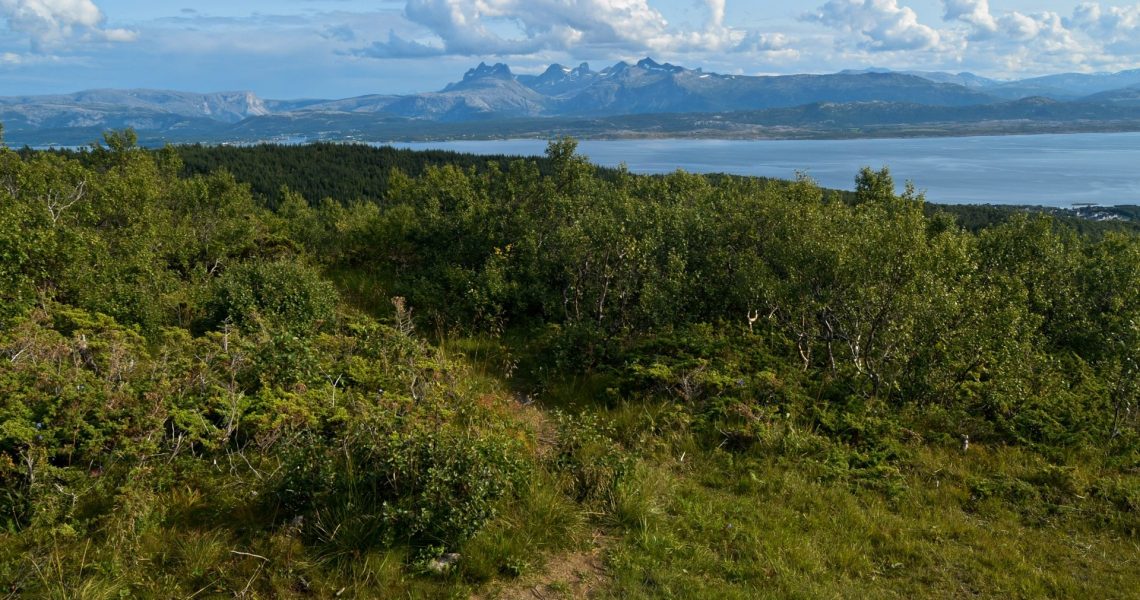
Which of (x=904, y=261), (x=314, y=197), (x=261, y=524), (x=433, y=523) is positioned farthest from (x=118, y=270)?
(x=314, y=197)

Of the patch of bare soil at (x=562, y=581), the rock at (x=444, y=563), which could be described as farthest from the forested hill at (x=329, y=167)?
the rock at (x=444, y=563)

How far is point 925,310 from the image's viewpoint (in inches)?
452

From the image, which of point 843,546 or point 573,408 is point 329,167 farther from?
point 843,546

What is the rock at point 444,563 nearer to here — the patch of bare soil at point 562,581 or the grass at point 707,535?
the grass at point 707,535

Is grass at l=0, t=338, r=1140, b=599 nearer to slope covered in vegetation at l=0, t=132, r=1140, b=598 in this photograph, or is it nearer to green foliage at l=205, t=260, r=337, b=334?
slope covered in vegetation at l=0, t=132, r=1140, b=598

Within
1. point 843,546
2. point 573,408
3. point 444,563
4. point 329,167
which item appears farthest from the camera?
A: point 329,167

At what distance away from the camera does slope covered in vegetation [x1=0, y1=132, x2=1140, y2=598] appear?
6371 mm

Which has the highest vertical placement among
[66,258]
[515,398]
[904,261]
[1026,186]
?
[1026,186]

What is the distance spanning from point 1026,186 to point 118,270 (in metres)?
226

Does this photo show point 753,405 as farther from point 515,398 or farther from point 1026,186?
point 1026,186

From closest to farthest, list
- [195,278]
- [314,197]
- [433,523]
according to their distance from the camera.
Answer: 1. [433,523]
2. [195,278]
3. [314,197]

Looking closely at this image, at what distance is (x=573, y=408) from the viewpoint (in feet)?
39.8

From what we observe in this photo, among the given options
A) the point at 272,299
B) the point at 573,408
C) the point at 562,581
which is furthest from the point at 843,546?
the point at 272,299

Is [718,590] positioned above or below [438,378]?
below
